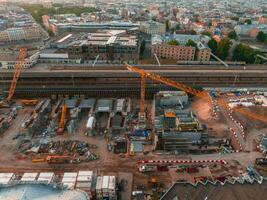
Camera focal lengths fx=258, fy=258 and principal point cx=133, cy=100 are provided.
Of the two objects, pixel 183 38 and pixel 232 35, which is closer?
pixel 183 38

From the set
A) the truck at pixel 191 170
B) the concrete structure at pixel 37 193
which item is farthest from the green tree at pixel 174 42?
the concrete structure at pixel 37 193

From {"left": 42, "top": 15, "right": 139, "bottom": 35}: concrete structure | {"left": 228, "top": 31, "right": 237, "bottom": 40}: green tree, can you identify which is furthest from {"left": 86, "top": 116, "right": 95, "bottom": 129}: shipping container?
{"left": 228, "top": 31, "right": 237, "bottom": 40}: green tree

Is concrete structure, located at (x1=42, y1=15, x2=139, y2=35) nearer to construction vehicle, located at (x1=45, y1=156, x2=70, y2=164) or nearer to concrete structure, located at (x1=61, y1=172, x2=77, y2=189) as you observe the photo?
construction vehicle, located at (x1=45, y1=156, x2=70, y2=164)

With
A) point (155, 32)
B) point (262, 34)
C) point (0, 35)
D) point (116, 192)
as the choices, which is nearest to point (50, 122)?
point (116, 192)

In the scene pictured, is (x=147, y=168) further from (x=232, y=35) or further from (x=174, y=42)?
(x=232, y=35)

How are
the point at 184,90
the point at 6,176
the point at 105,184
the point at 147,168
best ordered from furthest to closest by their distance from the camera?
the point at 184,90
the point at 147,168
the point at 6,176
the point at 105,184

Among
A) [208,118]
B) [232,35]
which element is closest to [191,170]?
[208,118]

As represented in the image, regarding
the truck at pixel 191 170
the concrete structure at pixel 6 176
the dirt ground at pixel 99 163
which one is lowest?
the dirt ground at pixel 99 163

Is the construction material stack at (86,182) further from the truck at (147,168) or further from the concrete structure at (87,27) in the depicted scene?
the concrete structure at (87,27)
